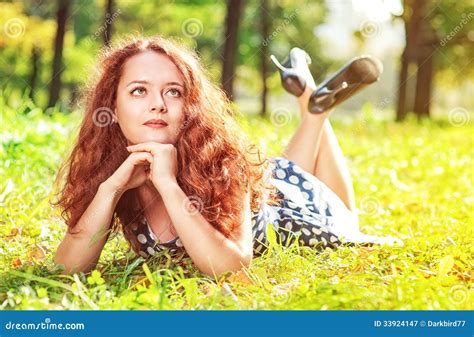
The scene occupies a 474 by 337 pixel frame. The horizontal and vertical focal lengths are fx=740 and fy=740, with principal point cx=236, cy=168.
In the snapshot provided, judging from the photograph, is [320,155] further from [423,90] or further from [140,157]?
[423,90]

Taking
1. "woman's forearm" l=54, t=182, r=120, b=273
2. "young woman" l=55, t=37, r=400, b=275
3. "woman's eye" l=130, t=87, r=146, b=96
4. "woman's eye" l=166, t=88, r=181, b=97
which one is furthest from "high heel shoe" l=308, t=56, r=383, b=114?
"woman's forearm" l=54, t=182, r=120, b=273

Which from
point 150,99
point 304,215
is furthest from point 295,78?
point 150,99

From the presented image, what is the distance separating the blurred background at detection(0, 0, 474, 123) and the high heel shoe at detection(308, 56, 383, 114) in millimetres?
4781

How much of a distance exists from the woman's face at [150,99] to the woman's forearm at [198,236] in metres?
0.22

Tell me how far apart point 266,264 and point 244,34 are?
50.1 feet

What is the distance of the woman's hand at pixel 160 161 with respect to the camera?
2.43m

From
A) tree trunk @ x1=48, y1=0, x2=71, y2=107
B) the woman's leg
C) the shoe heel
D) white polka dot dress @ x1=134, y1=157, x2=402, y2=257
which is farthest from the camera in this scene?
tree trunk @ x1=48, y1=0, x2=71, y2=107

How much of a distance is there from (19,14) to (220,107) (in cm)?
1060

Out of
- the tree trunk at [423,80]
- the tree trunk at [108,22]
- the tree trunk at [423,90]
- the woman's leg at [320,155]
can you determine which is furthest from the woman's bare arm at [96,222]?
the tree trunk at [423,90]

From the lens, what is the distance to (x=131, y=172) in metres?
2.50

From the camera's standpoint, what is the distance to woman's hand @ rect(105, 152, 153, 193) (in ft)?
8.07

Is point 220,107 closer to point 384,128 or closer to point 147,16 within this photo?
point 384,128

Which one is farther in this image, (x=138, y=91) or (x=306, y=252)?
(x=306, y=252)

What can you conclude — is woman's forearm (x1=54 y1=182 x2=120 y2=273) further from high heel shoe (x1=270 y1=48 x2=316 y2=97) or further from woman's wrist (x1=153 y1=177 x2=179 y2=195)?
high heel shoe (x1=270 y1=48 x2=316 y2=97)
